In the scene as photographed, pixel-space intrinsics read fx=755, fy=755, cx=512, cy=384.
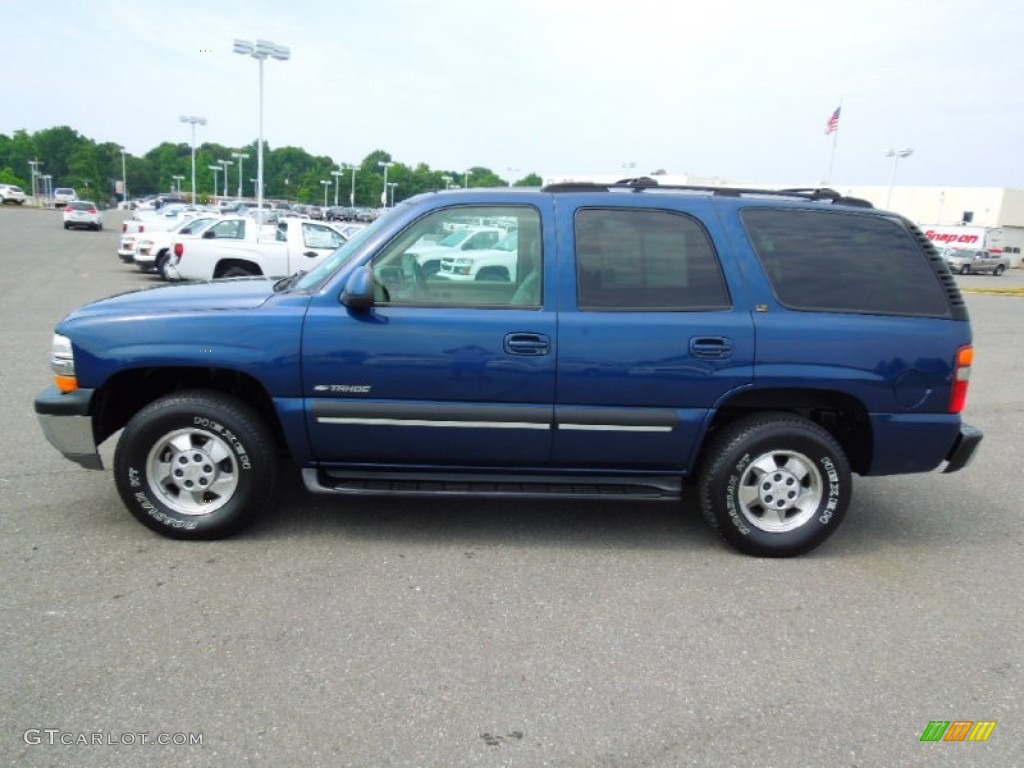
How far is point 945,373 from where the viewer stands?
3941 millimetres

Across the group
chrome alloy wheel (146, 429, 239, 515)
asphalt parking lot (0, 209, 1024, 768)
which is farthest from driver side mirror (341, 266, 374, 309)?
asphalt parking lot (0, 209, 1024, 768)

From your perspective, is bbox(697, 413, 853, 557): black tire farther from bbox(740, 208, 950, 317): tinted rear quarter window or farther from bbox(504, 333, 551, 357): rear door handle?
bbox(504, 333, 551, 357): rear door handle

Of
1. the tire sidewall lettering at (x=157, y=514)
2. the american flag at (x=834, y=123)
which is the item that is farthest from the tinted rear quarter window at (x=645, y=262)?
the american flag at (x=834, y=123)

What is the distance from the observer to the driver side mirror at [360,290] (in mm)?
3654

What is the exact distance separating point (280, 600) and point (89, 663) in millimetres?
778

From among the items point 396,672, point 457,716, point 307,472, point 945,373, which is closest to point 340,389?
point 307,472

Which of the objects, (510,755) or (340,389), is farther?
(340,389)

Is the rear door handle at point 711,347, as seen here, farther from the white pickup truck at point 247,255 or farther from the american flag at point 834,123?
the american flag at point 834,123

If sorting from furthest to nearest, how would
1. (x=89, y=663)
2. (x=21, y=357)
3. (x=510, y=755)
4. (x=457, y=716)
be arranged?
(x=21, y=357) → (x=89, y=663) → (x=457, y=716) → (x=510, y=755)

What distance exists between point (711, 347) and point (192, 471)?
2751 mm

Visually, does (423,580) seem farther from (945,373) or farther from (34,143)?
(34,143)

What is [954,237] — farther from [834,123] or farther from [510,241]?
[510,241]

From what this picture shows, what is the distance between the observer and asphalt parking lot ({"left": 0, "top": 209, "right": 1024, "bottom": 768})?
258 cm

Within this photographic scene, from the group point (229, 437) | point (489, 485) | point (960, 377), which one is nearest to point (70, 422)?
point (229, 437)
